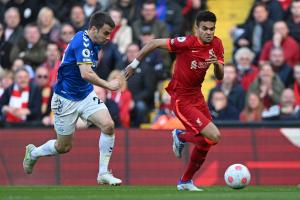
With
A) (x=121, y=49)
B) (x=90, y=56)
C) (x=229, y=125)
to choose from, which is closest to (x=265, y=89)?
(x=229, y=125)

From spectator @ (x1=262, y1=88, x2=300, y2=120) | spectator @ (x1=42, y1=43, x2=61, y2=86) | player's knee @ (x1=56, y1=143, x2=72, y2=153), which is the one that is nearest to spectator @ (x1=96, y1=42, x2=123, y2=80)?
spectator @ (x1=42, y1=43, x2=61, y2=86)

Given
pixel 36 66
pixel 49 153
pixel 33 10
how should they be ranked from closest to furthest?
1. pixel 49 153
2. pixel 36 66
3. pixel 33 10

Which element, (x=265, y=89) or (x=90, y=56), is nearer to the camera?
(x=90, y=56)

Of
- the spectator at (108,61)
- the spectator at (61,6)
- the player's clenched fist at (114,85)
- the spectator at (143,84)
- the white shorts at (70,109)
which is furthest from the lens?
the spectator at (61,6)

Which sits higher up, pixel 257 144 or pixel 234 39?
pixel 234 39

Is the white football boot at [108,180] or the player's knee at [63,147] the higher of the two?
the player's knee at [63,147]

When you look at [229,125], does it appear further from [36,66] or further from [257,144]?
[36,66]

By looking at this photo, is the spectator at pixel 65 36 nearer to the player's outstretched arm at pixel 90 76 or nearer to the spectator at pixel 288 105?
the spectator at pixel 288 105

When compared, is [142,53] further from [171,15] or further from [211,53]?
[171,15]

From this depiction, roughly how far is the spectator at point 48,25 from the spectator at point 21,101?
180 cm

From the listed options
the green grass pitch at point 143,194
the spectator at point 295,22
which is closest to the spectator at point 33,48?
the spectator at point 295,22

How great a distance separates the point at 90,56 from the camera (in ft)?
47.1

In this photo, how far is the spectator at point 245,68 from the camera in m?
20.4

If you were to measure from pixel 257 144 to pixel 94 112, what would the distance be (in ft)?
15.7
